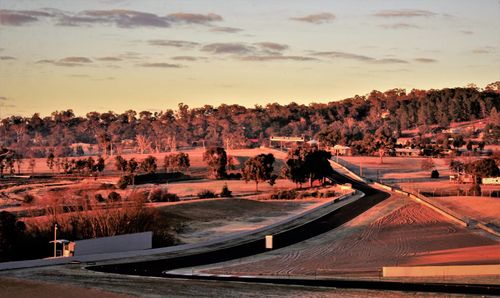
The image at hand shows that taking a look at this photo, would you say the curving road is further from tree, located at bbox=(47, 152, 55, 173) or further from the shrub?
tree, located at bbox=(47, 152, 55, 173)

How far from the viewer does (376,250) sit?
4366 centimetres

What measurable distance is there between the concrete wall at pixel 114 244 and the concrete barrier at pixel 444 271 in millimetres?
15668

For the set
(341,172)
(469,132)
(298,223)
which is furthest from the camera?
(469,132)

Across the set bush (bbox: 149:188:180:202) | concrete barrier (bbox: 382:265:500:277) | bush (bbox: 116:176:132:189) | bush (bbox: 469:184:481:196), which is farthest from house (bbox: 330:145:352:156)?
concrete barrier (bbox: 382:265:500:277)

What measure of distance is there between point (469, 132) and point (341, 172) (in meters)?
96.8

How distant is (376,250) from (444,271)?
10.5m

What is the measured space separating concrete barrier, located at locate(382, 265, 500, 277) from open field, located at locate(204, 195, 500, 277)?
1.43 meters

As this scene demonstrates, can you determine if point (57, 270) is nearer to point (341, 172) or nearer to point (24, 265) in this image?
point (24, 265)

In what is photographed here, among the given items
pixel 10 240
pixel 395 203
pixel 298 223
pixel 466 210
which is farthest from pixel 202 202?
pixel 10 240

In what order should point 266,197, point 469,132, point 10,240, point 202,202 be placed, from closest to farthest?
point 10,240 → point 202,202 → point 266,197 → point 469,132

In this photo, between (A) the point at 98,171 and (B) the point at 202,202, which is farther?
(A) the point at 98,171

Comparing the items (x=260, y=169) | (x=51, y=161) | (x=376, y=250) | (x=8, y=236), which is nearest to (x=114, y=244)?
(x=8, y=236)

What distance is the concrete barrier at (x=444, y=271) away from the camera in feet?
108

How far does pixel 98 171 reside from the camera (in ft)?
381
